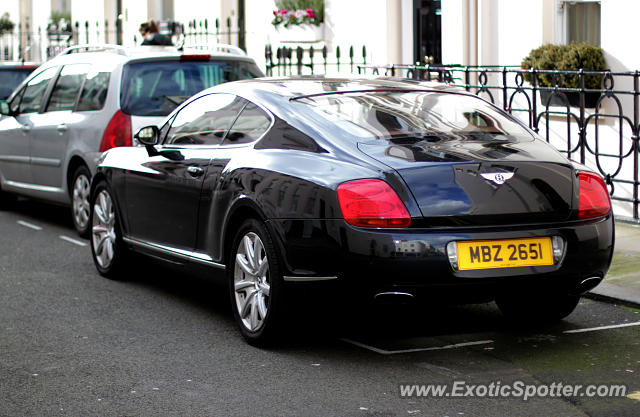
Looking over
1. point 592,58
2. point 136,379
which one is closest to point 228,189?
point 136,379

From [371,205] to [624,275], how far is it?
297cm

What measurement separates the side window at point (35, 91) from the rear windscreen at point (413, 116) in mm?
5757

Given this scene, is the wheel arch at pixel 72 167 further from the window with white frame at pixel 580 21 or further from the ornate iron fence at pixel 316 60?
the window with white frame at pixel 580 21

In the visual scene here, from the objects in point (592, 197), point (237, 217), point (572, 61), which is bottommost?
point (237, 217)

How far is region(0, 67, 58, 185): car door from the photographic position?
1167 centimetres

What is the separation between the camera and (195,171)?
6926mm

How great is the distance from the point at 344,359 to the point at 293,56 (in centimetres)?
1222

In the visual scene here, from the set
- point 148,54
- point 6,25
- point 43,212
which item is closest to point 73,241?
point 148,54

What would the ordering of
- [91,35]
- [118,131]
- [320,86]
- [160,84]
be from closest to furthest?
[320,86] → [118,131] → [160,84] → [91,35]

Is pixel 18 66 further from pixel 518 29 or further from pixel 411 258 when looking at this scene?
pixel 411 258

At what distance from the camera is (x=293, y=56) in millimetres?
17672

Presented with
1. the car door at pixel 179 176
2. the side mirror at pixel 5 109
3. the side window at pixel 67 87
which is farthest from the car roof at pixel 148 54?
the car door at pixel 179 176

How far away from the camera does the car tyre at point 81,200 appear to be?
1055cm
